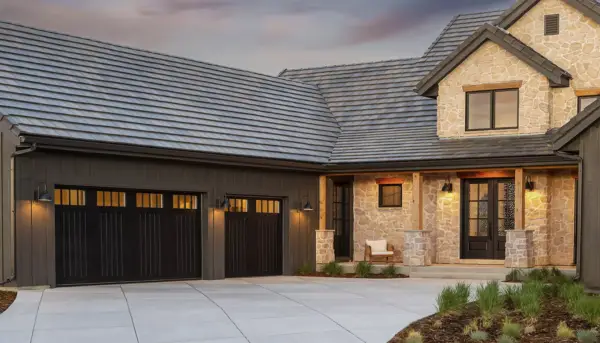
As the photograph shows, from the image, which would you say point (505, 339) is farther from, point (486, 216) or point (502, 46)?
point (502, 46)

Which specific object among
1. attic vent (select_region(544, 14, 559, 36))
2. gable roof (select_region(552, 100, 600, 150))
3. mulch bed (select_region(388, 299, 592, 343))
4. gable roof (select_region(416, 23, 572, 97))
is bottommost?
mulch bed (select_region(388, 299, 592, 343))

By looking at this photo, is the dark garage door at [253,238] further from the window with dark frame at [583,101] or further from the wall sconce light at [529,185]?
the window with dark frame at [583,101]

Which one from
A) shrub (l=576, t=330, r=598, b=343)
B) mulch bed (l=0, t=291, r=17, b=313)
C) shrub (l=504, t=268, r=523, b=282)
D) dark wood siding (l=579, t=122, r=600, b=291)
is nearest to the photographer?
shrub (l=576, t=330, r=598, b=343)

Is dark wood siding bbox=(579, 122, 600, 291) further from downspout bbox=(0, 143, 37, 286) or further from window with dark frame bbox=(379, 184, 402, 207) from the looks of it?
downspout bbox=(0, 143, 37, 286)

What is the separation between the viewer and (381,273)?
2066cm

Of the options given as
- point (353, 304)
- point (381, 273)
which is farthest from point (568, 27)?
point (353, 304)

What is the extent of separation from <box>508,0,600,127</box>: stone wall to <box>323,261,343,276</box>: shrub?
6.64 meters

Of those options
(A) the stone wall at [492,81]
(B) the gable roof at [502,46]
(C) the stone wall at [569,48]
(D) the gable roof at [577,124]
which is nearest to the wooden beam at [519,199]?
(A) the stone wall at [492,81]

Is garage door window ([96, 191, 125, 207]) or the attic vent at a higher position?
the attic vent

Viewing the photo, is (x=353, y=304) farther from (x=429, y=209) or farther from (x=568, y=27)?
(x=568, y=27)

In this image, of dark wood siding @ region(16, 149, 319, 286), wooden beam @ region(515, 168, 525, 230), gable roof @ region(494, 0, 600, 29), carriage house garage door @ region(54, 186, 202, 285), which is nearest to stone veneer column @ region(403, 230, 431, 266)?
wooden beam @ region(515, 168, 525, 230)

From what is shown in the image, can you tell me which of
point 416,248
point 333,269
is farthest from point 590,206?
point 333,269

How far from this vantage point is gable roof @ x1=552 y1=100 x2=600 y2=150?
14773 millimetres

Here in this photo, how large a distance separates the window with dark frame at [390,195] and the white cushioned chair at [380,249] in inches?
43.5
